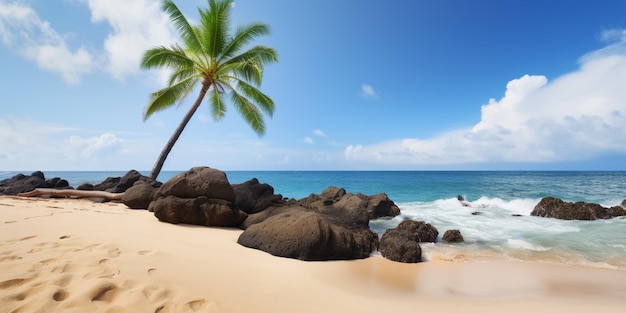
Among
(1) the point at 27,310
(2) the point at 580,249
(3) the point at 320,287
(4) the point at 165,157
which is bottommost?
(2) the point at 580,249

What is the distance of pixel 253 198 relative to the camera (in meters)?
8.05

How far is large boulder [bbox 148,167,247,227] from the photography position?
6258 millimetres

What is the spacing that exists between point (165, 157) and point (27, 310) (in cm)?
1186

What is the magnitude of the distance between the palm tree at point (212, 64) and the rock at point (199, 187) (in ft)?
21.6

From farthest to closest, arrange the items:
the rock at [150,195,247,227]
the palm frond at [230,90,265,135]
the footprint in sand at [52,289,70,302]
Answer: the palm frond at [230,90,265,135] < the rock at [150,195,247,227] < the footprint in sand at [52,289,70,302]

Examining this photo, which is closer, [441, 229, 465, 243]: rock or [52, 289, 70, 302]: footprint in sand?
[52, 289, 70, 302]: footprint in sand

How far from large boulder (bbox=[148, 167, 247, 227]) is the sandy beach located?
106cm

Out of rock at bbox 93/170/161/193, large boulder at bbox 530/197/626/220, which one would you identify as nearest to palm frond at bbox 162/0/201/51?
rock at bbox 93/170/161/193

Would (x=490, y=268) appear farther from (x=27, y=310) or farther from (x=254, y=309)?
(x=27, y=310)

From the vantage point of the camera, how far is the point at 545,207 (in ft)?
38.9

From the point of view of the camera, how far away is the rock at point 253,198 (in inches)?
310

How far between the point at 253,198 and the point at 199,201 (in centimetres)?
184

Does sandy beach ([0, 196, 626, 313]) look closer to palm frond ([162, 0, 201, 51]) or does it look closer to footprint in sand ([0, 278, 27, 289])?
footprint in sand ([0, 278, 27, 289])

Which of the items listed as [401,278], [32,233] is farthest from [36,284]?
[401,278]
